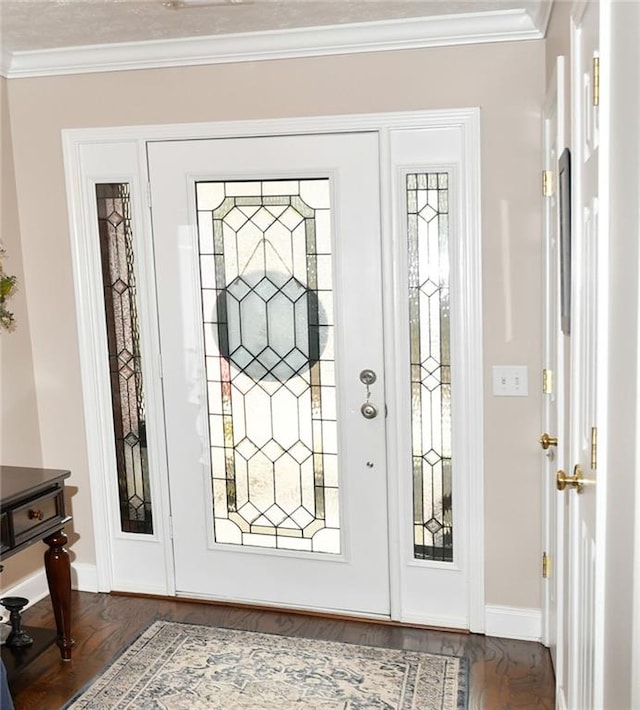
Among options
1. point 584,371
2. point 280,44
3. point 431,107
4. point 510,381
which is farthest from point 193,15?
point 584,371

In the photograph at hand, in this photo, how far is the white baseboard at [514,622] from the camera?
323 cm

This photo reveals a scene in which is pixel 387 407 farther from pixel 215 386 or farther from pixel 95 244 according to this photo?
pixel 95 244

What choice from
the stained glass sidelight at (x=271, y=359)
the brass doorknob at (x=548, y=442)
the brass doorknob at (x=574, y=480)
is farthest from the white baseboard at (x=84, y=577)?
the brass doorknob at (x=574, y=480)

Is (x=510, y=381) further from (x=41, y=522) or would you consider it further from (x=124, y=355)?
(x=41, y=522)

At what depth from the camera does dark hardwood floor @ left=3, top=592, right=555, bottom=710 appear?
289cm

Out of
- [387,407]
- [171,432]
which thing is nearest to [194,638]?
[171,432]

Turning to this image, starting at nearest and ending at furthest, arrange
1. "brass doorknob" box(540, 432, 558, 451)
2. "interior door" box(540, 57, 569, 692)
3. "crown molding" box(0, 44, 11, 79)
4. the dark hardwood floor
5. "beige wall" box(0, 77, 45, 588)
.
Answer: "interior door" box(540, 57, 569, 692) → "brass doorknob" box(540, 432, 558, 451) → the dark hardwood floor → "crown molding" box(0, 44, 11, 79) → "beige wall" box(0, 77, 45, 588)

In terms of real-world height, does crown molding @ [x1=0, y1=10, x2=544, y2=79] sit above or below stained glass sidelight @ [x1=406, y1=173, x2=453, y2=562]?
above

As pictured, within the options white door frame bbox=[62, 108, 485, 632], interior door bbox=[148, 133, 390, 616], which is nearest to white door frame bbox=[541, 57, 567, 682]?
white door frame bbox=[62, 108, 485, 632]

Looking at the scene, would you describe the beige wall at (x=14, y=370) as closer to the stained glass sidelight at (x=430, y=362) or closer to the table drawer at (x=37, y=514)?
the table drawer at (x=37, y=514)

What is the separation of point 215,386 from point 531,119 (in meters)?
1.69

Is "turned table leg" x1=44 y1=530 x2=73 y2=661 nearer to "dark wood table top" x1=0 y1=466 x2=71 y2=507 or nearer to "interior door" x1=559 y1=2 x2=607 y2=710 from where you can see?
"dark wood table top" x1=0 y1=466 x2=71 y2=507

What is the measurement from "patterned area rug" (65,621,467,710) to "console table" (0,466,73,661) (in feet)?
0.99

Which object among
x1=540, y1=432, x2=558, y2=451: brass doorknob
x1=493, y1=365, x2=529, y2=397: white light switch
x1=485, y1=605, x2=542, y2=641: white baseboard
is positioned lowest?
x1=485, y1=605, x2=542, y2=641: white baseboard
